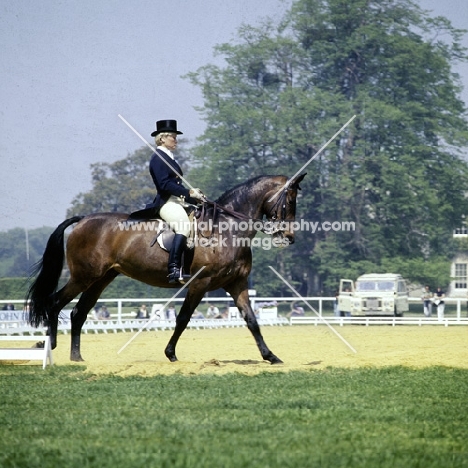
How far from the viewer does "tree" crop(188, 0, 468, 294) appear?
55.1 metres

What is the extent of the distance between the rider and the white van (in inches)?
1017

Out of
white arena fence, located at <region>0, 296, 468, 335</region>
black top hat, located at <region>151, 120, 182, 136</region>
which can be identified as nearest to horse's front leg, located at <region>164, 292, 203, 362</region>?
black top hat, located at <region>151, 120, 182, 136</region>

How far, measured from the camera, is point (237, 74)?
58500 mm

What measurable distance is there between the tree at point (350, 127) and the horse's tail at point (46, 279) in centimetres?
3970

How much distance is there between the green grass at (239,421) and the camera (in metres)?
6.63

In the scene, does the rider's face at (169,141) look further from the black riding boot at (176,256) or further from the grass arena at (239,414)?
the grass arena at (239,414)

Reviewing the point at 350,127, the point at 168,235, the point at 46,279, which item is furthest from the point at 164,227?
the point at 350,127

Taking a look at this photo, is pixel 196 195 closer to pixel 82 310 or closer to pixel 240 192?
pixel 240 192

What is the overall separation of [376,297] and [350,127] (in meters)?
18.0

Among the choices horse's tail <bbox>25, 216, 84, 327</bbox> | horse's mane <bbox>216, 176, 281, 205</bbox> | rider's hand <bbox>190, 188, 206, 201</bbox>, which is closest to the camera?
rider's hand <bbox>190, 188, 206, 201</bbox>

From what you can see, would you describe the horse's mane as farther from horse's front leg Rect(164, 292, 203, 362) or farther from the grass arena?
the grass arena

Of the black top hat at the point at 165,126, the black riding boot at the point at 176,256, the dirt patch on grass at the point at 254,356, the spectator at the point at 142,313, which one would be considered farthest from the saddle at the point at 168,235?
the spectator at the point at 142,313

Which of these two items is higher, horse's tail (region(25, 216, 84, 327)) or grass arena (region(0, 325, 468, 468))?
horse's tail (region(25, 216, 84, 327))

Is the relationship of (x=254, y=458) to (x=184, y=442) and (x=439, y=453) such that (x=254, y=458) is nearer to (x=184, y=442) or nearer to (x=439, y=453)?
(x=184, y=442)
